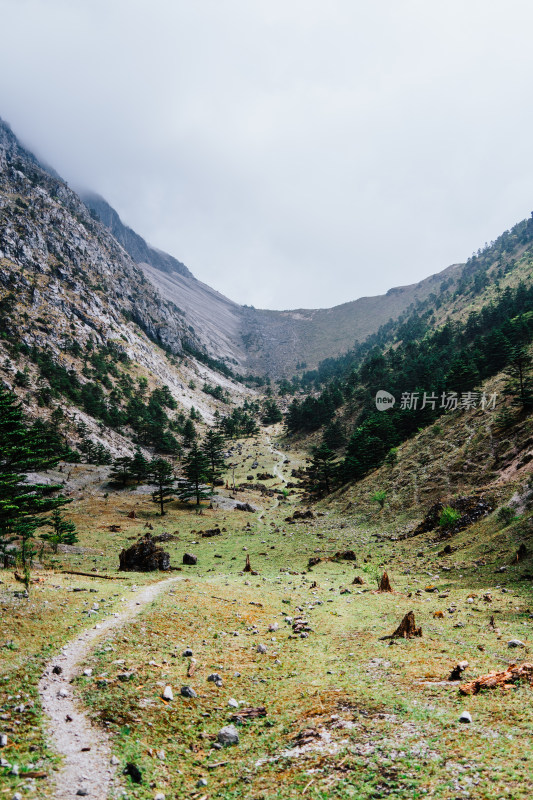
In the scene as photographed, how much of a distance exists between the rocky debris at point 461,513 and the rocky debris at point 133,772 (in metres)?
31.0

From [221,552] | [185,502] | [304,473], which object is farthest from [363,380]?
[221,552]

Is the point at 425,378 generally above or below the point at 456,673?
above

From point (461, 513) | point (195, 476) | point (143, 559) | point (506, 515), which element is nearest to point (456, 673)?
point (506, 515)

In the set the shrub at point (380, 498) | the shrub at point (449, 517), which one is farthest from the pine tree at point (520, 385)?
the shrub at point (449, 517)

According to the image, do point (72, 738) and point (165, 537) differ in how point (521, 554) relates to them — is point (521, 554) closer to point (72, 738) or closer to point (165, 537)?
point (72, 738)

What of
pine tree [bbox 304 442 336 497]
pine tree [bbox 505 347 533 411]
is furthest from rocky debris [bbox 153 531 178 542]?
pine tree [bbox 505 347 533 411]

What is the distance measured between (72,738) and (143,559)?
943 inches

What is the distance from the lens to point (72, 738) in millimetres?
7754

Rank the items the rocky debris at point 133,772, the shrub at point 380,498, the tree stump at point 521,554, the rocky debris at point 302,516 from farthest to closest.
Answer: the rocky debris at point 302,516 → the shrub at point 380,498 → the tree stump at point 521,554 → the rocky debris at point 133,772

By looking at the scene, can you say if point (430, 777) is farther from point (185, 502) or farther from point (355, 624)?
point (185, 502)

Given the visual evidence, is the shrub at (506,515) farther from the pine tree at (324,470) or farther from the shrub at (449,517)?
A: the pine tree at (324,470)

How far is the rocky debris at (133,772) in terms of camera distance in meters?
6.97

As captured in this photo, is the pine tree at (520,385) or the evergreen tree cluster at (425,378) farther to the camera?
the evergreen tree cluster at (425,378)

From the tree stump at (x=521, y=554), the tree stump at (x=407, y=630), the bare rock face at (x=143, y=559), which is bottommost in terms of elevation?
the bare rock face at (x=143, y=559)
